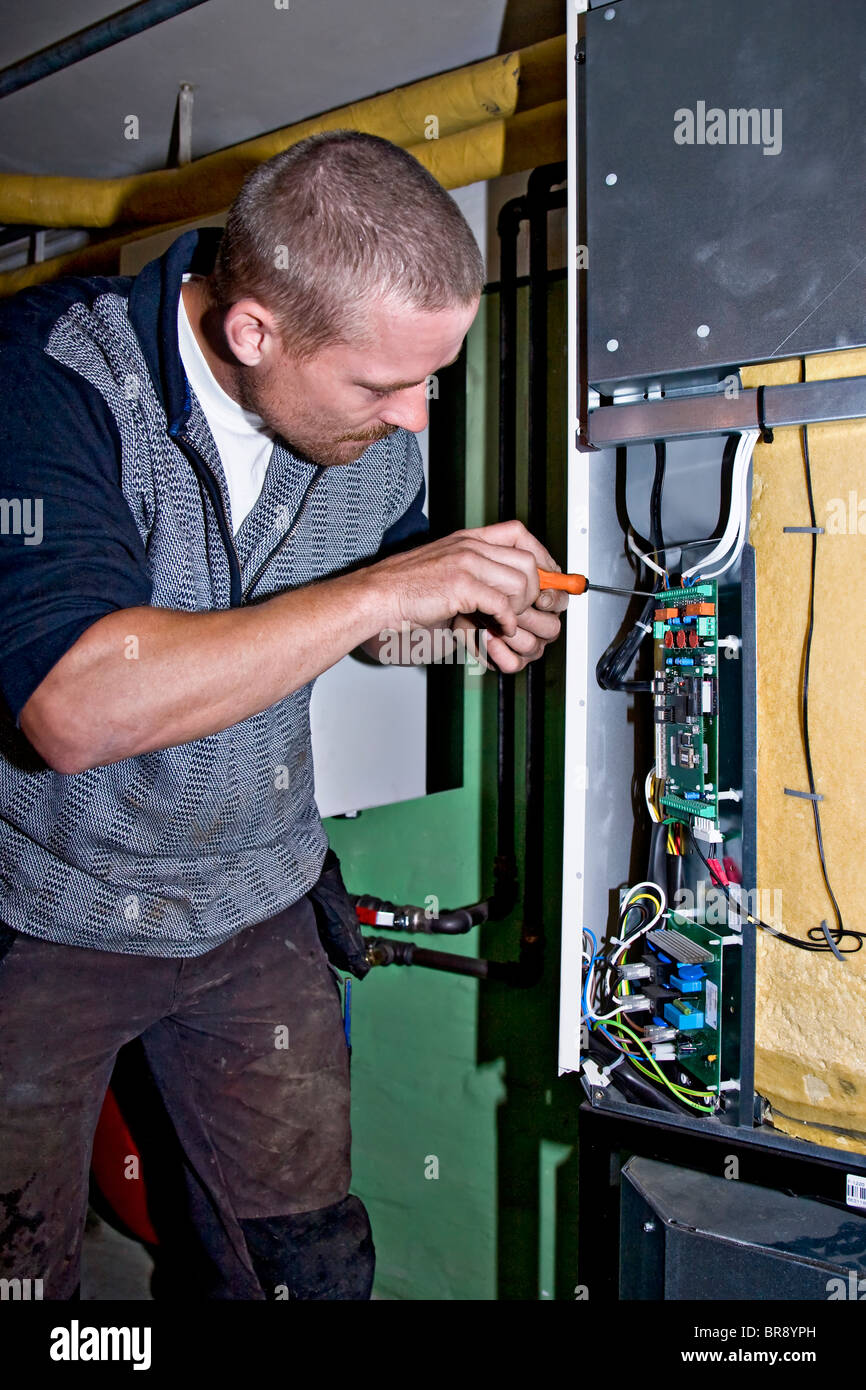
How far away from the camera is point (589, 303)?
989 millimetres

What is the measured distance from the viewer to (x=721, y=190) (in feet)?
3.01

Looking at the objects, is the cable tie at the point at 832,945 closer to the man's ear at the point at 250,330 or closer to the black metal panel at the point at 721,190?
the black metal panel at the point at 721,190

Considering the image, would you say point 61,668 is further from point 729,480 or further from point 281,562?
point 729,480

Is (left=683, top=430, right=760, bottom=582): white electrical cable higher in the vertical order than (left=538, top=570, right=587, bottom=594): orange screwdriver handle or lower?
higher

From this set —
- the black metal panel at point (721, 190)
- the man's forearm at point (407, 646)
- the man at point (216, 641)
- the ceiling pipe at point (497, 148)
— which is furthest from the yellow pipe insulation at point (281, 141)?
the man's forearm at point (407, 646)

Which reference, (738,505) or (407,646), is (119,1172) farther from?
(738,505)

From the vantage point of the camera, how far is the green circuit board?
1.02 meters

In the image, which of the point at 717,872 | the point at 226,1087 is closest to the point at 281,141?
the point at 717,872

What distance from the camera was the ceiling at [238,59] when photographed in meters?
1.40

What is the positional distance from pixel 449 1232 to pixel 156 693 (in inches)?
56.0

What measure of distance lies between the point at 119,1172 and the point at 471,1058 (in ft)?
2.16

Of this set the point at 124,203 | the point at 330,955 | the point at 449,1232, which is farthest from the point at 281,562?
the point at 449,1232

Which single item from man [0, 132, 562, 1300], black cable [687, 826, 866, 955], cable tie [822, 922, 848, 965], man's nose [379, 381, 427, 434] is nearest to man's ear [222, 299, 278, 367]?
man [0, 132, 562, 1300]

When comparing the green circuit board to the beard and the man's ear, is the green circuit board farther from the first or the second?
the man's ear
